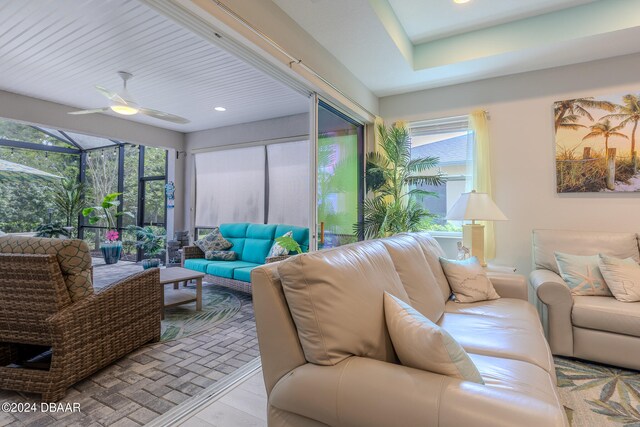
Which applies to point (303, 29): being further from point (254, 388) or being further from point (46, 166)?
point (46, 166)

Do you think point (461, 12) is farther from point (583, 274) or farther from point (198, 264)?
point (198, 264)

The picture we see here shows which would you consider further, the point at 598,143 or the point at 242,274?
the point at 242,274

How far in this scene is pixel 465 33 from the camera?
10.3 ft

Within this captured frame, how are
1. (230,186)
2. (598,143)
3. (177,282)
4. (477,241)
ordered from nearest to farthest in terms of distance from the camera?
(598,143), (477,241), (177,282), (230,186)

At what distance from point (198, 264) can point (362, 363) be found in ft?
12.3

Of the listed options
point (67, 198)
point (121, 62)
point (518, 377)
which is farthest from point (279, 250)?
point (67, 198)

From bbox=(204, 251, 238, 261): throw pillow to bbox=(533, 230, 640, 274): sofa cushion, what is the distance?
3.75 meters

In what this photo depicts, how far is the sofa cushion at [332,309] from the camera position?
1123 mm

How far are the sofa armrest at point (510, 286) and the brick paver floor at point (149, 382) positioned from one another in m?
2.07

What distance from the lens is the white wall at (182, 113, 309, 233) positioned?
15.9ft

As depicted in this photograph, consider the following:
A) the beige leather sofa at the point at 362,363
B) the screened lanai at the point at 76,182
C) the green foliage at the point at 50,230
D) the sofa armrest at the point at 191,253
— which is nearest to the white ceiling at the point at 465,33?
the beige leather sofa at the point at 362,363

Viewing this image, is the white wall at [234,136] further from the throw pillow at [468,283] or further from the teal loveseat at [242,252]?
the throw pillow at [468,283]

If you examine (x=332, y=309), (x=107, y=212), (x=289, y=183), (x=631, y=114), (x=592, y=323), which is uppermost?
(x=631, y=114)

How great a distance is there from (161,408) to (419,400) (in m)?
1.61
